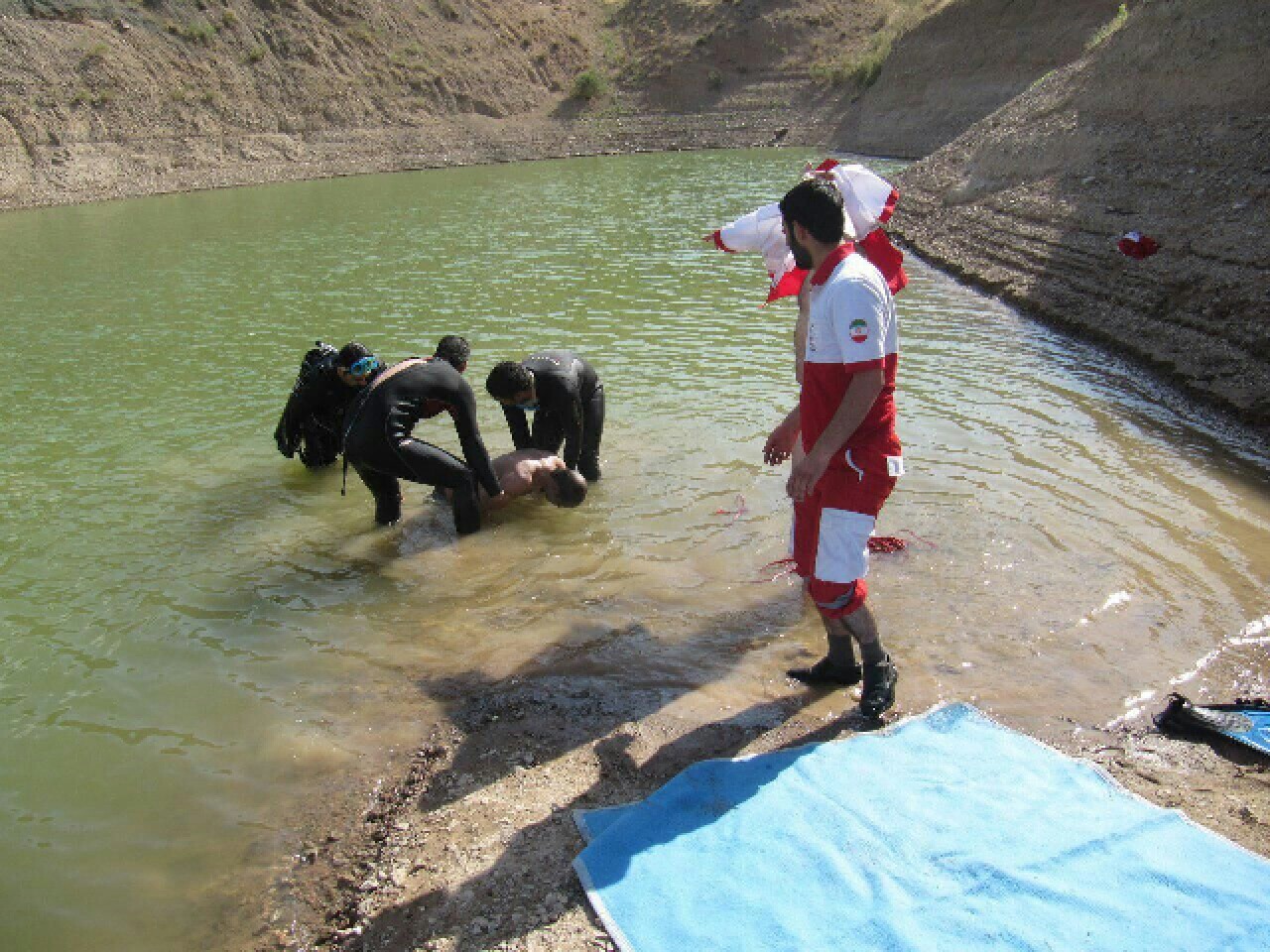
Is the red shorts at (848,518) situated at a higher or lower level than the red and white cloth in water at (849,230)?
lower

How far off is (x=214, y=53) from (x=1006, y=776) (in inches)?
1800

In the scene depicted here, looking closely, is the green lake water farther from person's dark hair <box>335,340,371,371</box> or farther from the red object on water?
the red object on water

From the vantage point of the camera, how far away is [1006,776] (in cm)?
346

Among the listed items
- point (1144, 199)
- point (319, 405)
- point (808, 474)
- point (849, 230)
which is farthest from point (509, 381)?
point (1144, 199)

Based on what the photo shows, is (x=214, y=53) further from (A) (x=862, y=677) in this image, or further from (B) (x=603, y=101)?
(A) (x=862, y=677)

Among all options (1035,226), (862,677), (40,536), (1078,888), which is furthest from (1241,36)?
(40,536)

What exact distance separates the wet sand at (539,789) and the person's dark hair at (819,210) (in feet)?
6.73

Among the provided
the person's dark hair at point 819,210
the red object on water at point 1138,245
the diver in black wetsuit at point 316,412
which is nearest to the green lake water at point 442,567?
the diver in black wetsuit at point 316,412

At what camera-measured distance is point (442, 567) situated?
230 inches

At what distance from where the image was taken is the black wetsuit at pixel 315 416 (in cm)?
663

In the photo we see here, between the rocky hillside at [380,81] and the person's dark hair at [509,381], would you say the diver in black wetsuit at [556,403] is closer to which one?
the person's dark hair at [509,381]

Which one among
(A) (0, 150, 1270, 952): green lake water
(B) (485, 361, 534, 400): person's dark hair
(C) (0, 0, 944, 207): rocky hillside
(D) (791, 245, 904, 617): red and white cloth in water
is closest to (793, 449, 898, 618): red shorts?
(D) (791, 245, 904, 617): red and white cloth in water

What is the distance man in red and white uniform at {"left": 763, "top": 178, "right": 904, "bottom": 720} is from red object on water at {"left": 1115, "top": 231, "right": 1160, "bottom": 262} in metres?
9.17

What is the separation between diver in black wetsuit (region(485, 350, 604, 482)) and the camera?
19.3 feet
